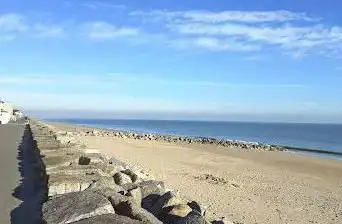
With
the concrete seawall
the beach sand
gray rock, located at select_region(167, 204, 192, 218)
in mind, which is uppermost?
gray rock, located at select_region(167, 204, 192, 218)

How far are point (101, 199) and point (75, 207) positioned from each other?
432 millimetres

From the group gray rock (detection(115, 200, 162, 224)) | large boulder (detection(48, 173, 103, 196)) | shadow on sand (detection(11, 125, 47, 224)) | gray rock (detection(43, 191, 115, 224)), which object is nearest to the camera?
gray rock (detection(43, 191, 115, 224))

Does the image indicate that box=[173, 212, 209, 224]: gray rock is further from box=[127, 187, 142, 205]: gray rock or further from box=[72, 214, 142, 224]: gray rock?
box=[127, 187, 142, 205]: gray rock

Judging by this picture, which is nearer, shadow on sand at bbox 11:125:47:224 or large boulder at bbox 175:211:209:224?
large boulder at bbox 175:211:209:224

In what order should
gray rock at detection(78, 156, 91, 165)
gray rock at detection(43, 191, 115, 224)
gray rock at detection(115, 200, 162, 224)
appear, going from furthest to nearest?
gray rock at detection(78, 156, 91, 165) → gray rock at detection(115, 200, 162, 224) → gray rock at detection(43, 191, 115, 224)

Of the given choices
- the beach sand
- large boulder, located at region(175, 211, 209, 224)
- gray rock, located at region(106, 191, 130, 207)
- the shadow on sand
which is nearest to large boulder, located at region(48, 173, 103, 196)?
the shadow on sand

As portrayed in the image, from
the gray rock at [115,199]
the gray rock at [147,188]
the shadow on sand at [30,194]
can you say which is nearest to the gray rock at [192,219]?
the gray rock at [115,199]

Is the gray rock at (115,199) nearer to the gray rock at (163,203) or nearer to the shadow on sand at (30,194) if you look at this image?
the gray rock at (163,203)

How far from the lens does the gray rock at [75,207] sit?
21.5ft

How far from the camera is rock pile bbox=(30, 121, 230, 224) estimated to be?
21.8 ft

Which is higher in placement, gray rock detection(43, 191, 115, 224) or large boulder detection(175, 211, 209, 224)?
gray rock detection(43, 191, 115, 224)

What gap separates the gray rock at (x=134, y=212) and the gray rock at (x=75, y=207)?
0.70 ft

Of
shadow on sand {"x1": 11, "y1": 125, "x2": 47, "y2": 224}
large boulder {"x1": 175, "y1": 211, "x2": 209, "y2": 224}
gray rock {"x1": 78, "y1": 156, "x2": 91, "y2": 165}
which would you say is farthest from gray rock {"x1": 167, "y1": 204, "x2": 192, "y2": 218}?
gray rock {"x1": 78, "y1": 156, "x2": 91, "y2": 165}

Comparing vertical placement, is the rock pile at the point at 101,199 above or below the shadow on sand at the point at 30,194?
above
